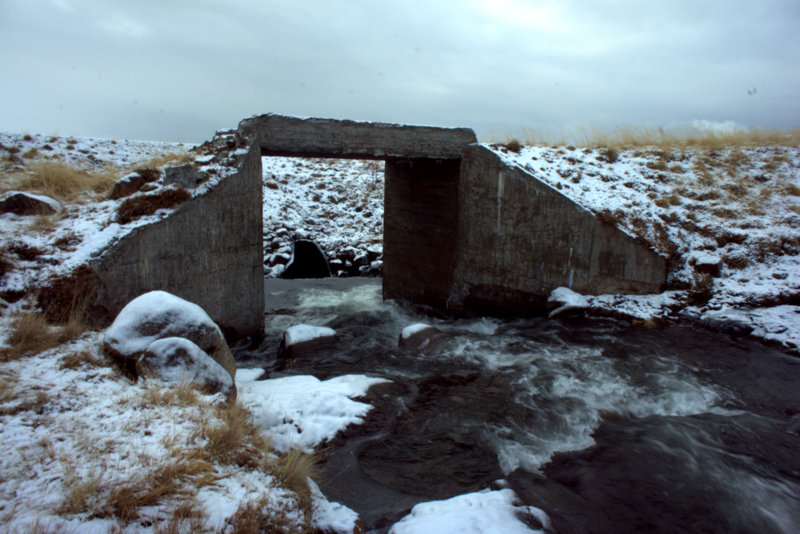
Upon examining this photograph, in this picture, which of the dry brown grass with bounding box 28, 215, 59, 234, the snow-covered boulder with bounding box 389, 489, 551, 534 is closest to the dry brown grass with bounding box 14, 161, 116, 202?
the dry brown grass with bounding box 28, 215, 59, 234

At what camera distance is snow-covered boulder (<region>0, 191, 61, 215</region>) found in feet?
25.6

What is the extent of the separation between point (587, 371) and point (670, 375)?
4.15ft

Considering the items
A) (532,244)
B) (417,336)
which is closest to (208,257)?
(417,336)

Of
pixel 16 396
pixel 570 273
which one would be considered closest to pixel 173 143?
pixel 570 273

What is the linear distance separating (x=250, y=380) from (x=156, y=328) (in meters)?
1.89

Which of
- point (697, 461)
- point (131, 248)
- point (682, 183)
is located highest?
point (682, 183)

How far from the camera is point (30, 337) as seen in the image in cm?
527

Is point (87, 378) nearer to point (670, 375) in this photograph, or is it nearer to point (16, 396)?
point (16, 396)

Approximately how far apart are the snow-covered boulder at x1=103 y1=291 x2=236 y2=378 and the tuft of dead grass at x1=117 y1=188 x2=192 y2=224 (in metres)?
2.63

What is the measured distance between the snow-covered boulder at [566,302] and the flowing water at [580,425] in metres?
0.26

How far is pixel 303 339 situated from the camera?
29.2 ft

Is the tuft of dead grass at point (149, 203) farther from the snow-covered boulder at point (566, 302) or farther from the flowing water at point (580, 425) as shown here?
the snow-covered boulder at point (566, 302)

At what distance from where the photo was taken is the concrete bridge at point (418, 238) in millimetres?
7820

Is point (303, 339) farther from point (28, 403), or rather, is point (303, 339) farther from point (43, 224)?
point (28, 403)
